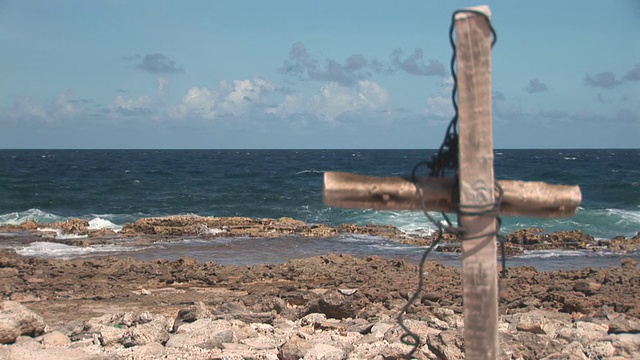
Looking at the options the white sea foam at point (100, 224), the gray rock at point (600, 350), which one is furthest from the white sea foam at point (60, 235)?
the gray rock at point (600, 350)

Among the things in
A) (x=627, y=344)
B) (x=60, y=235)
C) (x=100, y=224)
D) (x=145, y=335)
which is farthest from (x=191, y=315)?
(x=100, y=224)

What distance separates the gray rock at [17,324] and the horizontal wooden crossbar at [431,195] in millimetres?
4630

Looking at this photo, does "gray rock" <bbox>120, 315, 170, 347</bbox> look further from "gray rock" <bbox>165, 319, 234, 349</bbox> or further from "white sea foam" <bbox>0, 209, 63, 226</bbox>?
"white sea foam" <bbox>0, 209, 63, 226</bbox>

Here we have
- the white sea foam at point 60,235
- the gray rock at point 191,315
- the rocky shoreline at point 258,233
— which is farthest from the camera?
the white sea foam at point 60,235

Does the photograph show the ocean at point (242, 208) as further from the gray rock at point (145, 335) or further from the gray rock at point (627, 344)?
the gray rock at point (145, 335)

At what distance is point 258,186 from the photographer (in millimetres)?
36062

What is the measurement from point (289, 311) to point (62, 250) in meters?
9.26

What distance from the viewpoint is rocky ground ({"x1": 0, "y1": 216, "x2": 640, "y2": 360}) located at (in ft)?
18.8

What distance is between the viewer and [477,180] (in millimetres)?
2879

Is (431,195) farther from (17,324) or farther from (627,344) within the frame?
(17,324)

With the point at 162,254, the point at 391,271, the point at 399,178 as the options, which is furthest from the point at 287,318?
the point at 162,254

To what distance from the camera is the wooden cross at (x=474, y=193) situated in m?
2.79

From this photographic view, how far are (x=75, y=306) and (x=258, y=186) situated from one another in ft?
88.5

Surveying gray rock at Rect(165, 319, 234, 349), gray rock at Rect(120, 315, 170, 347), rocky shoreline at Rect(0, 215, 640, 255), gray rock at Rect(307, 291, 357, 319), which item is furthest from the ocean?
gray rock at Rect(120, 315, 170, 347)
